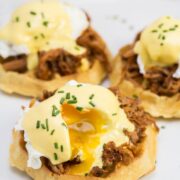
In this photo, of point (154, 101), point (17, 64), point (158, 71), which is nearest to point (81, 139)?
point (154, 101)

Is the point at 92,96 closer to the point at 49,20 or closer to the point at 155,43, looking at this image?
the point at 155,43

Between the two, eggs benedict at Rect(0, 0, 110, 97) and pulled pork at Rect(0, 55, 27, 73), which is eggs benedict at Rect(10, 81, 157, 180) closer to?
eggs benedict at Rect(0, 0, 110, 97)

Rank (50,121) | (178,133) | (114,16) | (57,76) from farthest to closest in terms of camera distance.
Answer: (114,16)
(57,76)
(178,133)
(50,121)

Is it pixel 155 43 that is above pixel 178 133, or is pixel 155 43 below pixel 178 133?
above

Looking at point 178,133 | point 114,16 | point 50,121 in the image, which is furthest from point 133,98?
point 114,16

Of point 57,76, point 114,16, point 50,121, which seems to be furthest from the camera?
point 114,16

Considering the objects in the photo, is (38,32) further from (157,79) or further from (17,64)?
(157,79)

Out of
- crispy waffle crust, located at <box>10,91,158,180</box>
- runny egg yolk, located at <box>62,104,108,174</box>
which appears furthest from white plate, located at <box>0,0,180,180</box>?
runny egg yolk, located at <box>62,104,108,174</box>
